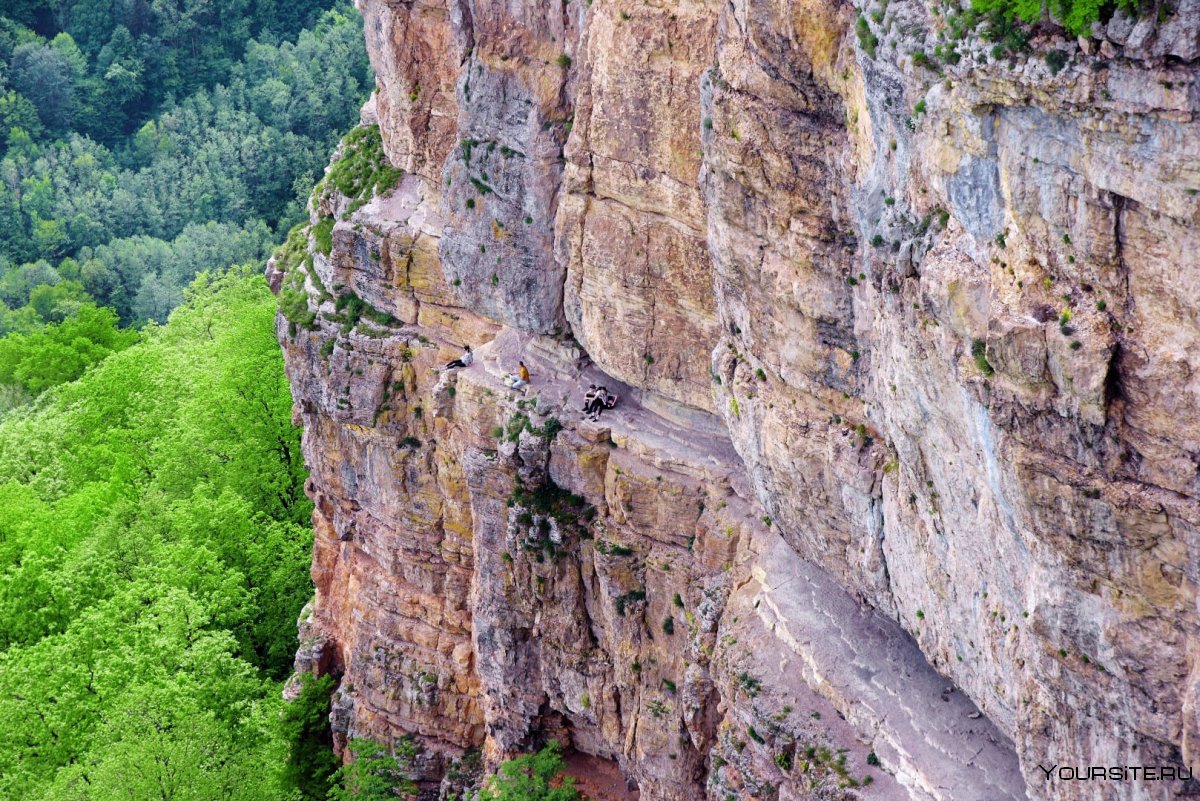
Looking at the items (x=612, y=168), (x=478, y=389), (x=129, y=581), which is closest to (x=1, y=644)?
(x=129, y=581)

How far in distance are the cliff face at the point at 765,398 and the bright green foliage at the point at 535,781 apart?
1115mm

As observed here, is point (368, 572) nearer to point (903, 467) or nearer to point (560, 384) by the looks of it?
point (560, 384)

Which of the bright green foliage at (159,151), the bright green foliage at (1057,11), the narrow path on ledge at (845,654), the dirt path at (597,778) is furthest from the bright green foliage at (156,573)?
the bright green foliage at (1057,11)

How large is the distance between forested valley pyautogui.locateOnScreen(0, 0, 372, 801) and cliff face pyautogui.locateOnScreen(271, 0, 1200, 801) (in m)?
5.02

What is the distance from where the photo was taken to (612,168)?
107ft

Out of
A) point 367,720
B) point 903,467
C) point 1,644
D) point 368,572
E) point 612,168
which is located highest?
point 612,168

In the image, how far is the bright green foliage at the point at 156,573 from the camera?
45.0 meters

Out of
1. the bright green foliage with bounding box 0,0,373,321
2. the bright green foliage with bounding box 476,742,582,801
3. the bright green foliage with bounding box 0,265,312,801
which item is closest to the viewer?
the bright green foliage with bounding box 476,742,582,801

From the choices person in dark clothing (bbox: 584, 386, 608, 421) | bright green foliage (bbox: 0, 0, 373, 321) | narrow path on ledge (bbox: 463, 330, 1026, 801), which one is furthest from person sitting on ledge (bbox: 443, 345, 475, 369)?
bright green foliage (bbox: 0, 0, 373, 321)

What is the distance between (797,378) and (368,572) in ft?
65.2

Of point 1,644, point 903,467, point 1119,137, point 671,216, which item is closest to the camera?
point 1119,137

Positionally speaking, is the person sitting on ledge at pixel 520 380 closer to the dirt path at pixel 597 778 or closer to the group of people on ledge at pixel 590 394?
the group of people on ledge at pixel 590 394

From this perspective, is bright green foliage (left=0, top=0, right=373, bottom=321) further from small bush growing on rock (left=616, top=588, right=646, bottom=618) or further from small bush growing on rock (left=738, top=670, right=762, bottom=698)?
small bush growing on rock (left=738, top=670, right=762, bottom=698)

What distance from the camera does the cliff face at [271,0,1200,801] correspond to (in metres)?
19.5
